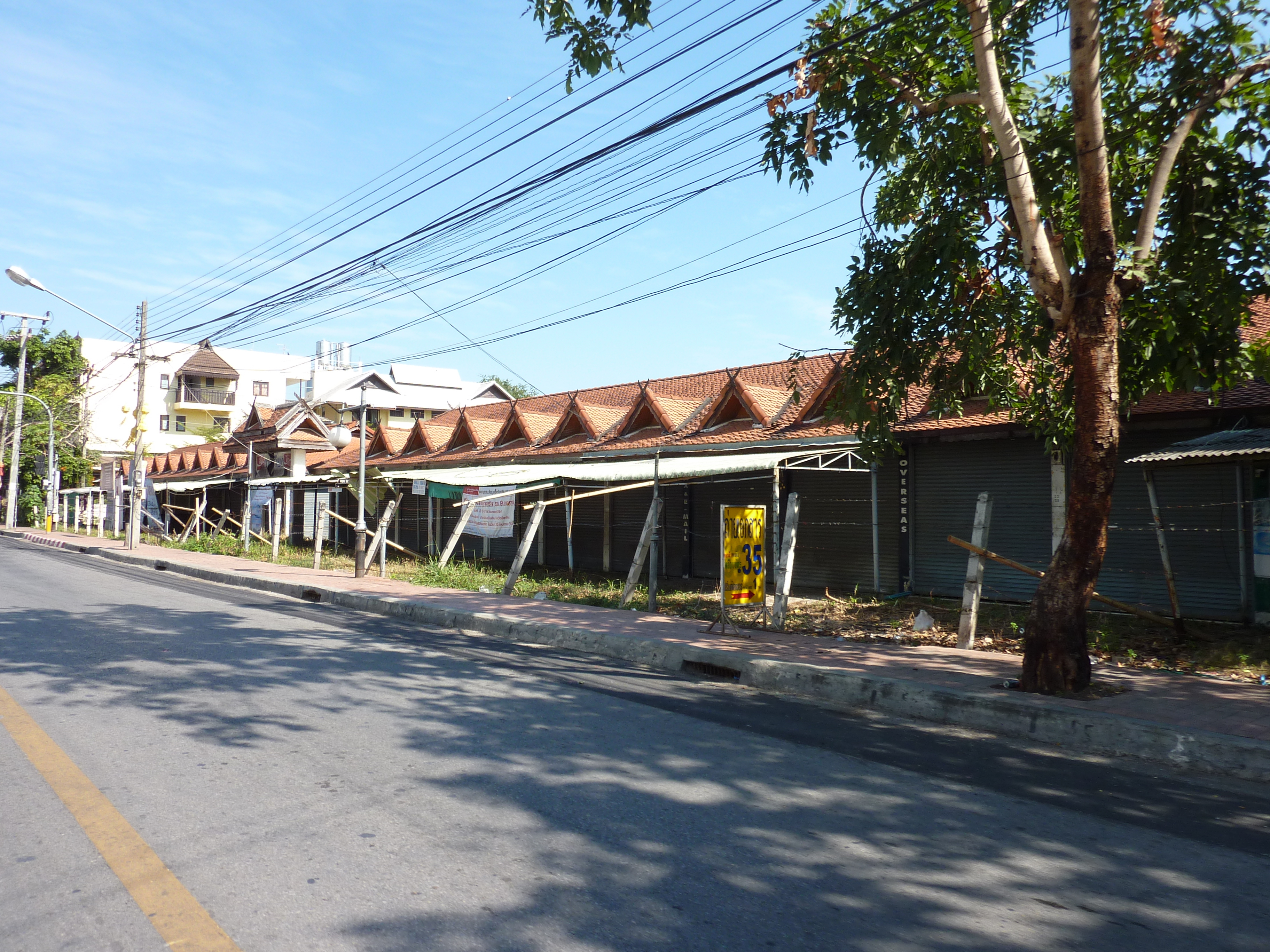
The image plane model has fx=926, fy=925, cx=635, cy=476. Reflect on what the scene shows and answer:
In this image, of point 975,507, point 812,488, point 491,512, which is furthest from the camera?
point 491,512

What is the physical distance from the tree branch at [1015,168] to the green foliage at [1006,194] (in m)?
0.56

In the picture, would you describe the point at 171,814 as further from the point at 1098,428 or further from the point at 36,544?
the point at 36,544

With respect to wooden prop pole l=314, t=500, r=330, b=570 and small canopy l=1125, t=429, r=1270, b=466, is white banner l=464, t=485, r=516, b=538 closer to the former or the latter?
wooden prop pole l=314, t=500, r=330, b=570

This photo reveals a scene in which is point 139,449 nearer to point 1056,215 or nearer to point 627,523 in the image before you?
point 627,523

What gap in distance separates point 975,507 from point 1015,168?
8.69 m

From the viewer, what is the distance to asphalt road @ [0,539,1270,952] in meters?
3.57

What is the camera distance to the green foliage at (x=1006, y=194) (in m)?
8.42

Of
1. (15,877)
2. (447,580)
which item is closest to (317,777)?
(15,877)

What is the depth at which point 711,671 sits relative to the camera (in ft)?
32.8

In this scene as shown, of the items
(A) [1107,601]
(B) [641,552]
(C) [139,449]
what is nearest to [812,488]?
(B) [641,552]

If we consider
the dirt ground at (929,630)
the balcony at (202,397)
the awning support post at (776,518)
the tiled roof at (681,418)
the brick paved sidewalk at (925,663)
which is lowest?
the brick paved sidewalk at (925,663)

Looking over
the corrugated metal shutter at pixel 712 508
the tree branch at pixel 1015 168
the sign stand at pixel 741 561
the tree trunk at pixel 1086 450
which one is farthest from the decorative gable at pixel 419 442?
the tree trunk at pixel 1086 450

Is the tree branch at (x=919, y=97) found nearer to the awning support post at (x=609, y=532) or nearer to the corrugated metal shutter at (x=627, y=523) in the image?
the corrugated metal shutter at (x=627, y=523)

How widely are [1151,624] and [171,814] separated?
1147 centimetres
